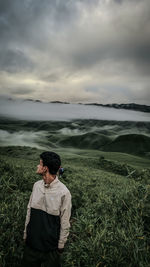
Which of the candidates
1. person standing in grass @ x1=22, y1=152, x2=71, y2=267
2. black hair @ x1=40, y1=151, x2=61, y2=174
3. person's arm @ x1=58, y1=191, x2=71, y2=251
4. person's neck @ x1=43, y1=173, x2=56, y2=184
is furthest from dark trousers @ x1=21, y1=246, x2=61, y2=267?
black hair @ x1=40, y1=151, x2=61, y2=174

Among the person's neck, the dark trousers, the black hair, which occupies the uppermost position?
the black hair

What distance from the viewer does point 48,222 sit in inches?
146

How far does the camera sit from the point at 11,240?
4.18 metres

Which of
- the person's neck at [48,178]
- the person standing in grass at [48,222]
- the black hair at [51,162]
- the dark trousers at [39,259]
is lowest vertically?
the dark trousers at [39,259]

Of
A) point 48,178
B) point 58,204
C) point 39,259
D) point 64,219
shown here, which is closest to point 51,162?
point 48,178

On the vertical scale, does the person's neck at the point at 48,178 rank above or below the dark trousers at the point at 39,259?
above

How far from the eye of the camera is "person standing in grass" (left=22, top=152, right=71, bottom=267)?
3605 mm

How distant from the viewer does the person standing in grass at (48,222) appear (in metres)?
3.61

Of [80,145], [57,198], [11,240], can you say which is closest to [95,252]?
[57,198]

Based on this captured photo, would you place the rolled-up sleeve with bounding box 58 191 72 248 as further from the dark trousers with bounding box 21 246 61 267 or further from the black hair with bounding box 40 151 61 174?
the black hair with bounding box 40 151 61 174

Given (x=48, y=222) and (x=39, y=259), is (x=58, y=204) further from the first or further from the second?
(x=39, y=259)

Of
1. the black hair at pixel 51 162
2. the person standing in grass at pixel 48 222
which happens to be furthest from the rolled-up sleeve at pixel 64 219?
the black hair at pixel 51 162

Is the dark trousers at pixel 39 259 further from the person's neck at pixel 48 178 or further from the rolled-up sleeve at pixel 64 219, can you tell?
the person's neck at pixel 48 178

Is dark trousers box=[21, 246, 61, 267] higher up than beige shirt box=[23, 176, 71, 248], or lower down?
lower down
